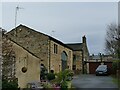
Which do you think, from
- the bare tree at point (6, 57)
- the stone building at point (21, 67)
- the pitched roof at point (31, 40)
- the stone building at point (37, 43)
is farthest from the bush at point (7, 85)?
the pitched roof at point (31, 40)

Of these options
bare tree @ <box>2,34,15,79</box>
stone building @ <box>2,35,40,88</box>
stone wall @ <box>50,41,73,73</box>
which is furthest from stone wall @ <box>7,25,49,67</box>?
bare tree @ <box>2,34,15,79</box>

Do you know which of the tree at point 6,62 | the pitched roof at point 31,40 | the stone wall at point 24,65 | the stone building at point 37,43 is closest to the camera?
the tree at point 6,62

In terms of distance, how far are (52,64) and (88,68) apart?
69.8 feet

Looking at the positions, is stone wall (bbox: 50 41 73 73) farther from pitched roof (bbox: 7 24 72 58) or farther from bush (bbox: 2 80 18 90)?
bush (bbox: 2 80 18 90)

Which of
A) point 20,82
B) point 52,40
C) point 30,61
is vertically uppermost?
point 52,40

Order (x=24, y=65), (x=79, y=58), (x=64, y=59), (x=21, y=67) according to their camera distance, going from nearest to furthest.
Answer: (x=21, y=67), (x=24, y=65), (x=64, y=59), (x=79, y=58)

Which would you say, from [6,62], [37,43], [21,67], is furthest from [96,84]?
[6,62]

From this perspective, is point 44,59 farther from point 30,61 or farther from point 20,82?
point 20,82

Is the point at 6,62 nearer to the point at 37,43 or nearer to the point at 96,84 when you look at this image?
the point at 96,84

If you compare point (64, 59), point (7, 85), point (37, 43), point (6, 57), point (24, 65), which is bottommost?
point (7, 85)

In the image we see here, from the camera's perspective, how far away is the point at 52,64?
3306 centimetres

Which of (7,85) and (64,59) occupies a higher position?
(64,59)

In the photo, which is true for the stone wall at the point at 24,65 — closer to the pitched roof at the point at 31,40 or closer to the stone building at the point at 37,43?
the stone building at the point at 37,43

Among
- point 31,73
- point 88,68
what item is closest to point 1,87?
point 31,73
